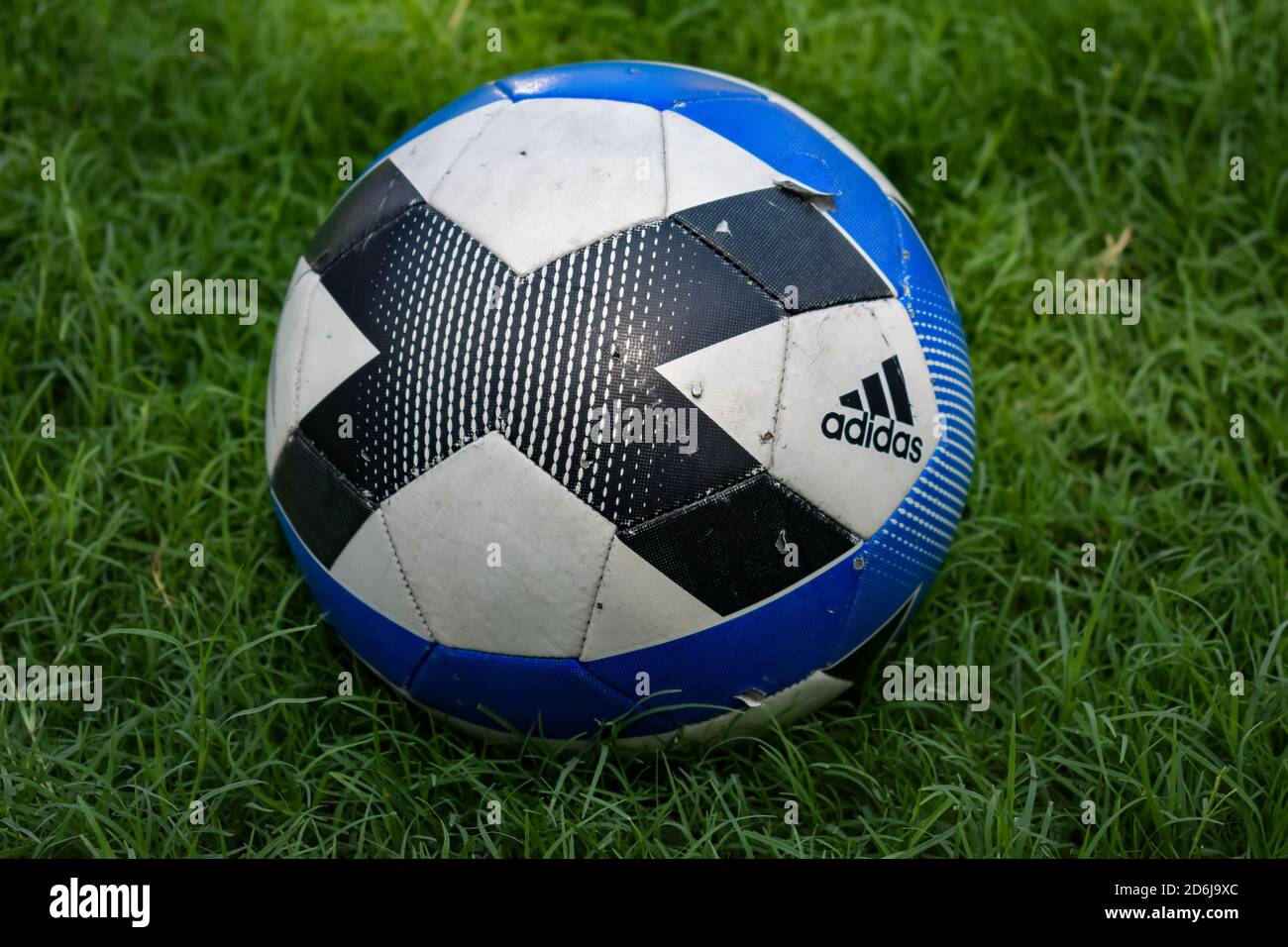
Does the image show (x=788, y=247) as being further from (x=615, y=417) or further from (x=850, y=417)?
(x=615, y=417)

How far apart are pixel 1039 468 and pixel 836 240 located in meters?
1.22

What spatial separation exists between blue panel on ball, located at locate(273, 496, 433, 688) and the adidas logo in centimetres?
94

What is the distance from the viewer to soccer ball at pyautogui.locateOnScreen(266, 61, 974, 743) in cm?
236

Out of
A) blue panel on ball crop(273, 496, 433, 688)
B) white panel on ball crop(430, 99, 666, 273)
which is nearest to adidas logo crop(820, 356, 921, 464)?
white panel on ball crop(430, 99, 666, 273)

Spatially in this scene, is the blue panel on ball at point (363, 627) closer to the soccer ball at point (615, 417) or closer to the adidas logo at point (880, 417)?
the soccer ball at point (615, 417)

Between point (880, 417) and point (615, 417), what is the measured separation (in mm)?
569

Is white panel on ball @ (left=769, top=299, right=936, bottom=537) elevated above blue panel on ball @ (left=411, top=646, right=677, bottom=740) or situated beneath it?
elevated above

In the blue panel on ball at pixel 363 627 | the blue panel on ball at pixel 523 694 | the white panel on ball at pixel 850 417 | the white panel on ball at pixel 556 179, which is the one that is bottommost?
the blue panel on ball at pixel 523 694

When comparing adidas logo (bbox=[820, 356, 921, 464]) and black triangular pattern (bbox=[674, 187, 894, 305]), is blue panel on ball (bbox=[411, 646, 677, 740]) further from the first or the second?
black triangular pattern (bbox=[674, 187, 894, 305])

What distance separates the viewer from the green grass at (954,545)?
2691mm

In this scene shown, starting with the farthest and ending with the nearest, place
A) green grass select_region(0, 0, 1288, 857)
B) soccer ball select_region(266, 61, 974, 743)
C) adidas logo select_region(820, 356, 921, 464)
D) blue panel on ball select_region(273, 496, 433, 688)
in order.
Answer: green grass select_region(0, 0, 1288, 857) → blue panel on ball select_region(273, 496, 433, 688) → adidas logo select_region(820, 356, 921, 464) → soccer ball select_region(266, 61, 974, 743)

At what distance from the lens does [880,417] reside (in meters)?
2.54

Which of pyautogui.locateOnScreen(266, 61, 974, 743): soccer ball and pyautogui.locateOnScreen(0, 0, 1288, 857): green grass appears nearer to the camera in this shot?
pyautogui.locateOnScreen(266, 61, 974, 743): soccer ball

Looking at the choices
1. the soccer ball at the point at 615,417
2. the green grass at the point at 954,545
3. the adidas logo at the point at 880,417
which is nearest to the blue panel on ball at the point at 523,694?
the soccer ball at the point at 615,417
